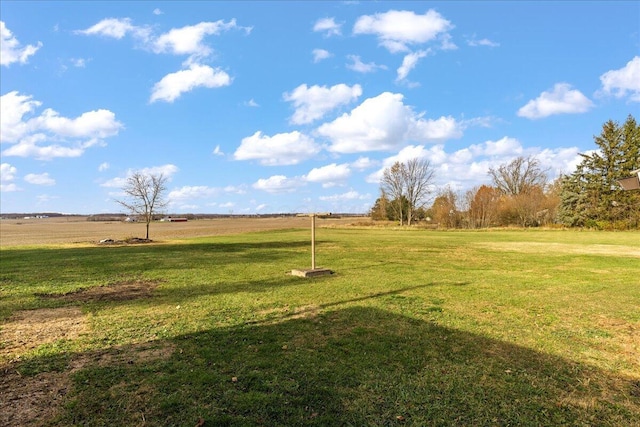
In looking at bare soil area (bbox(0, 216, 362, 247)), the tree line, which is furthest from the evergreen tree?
bare soil area (bbox(0, 216, 362, 247))

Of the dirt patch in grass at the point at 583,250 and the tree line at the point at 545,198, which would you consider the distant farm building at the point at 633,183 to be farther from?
the tree line at the point at 545,198

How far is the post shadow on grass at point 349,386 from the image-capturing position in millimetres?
3271

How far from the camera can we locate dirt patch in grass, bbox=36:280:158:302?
8180 millimetres

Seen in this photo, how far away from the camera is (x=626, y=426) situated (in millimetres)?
3188

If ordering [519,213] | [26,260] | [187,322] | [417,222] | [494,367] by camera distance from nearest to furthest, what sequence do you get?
[494,367], [187,322], [26,260], [519,213], [417,222]

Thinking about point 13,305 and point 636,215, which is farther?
point 636,215

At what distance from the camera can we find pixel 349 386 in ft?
12.6

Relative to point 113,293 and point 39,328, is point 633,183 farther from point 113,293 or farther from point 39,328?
point 113,293

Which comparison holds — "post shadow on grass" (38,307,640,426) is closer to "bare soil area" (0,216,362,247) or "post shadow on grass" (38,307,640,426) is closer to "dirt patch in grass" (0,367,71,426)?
"dirt patch in grass" (0,367,71,426)

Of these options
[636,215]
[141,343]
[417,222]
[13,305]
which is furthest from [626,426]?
[417,222]

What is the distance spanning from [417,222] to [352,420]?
63.4 meters

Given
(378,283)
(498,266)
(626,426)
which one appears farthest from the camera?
(498,266)

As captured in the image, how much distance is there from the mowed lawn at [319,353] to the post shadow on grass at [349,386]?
0.06ft

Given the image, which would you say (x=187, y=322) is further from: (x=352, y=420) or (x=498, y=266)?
(x=498, y=266)
